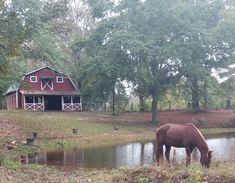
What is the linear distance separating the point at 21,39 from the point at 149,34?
1993 cm

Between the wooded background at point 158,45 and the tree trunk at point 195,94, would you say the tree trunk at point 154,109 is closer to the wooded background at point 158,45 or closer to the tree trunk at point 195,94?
the wooded background at point 158,45

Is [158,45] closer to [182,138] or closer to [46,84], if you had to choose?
[46,84]

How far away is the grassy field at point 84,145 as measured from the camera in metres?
11.8

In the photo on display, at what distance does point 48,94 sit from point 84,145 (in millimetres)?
30453

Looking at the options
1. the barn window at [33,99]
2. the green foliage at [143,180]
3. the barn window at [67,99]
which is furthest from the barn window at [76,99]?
the green foliage at [143,180]

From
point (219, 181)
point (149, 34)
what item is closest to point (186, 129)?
point (219, 181)

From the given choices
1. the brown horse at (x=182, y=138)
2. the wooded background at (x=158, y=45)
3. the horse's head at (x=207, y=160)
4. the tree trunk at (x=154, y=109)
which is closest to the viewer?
the horse's head at (x=207, y=160)

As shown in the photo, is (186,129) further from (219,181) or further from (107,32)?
(107,32)

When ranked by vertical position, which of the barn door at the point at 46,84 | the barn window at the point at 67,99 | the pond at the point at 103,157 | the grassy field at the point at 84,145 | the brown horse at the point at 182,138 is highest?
the barn door at the point at 46,84

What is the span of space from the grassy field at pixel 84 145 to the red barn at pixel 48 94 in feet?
38.2

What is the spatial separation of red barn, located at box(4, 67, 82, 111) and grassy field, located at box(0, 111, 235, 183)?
11.6 metres

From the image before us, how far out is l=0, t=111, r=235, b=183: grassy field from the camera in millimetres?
11750

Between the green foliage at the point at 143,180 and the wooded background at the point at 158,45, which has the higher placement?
the wooded background at the point at 158,45

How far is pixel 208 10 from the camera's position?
48844mm
